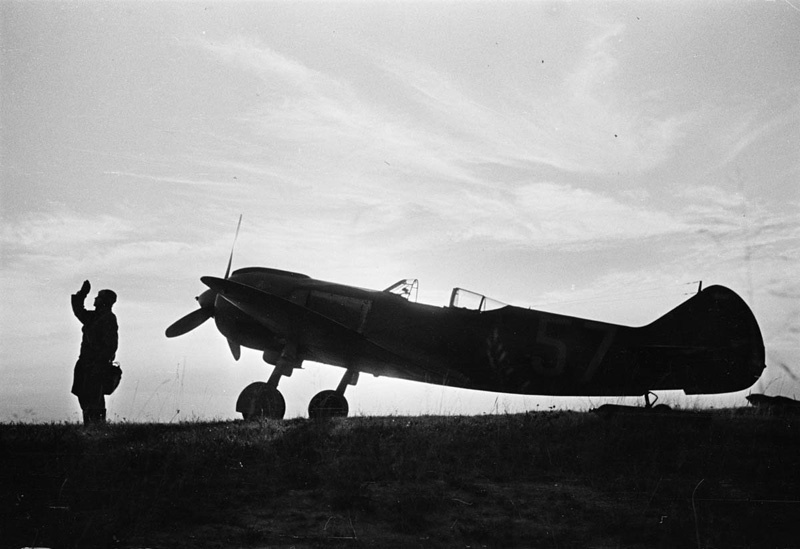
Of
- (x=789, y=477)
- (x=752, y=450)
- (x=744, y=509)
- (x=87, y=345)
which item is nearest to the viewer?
(x=744, y=509)

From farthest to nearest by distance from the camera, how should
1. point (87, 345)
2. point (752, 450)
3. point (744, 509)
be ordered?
point (87, 345) < point (752, 450) < point (744, 509)

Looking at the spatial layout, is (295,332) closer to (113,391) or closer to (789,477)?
(113,391)

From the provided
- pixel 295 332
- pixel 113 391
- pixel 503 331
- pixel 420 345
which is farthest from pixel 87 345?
pixel 503 331

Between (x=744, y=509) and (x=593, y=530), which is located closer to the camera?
(x=593, y=530)

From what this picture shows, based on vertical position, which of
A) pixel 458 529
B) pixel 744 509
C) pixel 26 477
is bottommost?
pixel 26 477

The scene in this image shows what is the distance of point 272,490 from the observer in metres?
6.16

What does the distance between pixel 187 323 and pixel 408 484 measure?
7992mm

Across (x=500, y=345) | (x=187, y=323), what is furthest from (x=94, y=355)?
(x=500, y=345)

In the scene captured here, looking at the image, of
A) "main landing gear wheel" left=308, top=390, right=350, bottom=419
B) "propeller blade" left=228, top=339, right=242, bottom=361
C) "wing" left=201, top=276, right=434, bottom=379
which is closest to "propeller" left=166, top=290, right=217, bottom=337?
"propeller blade" left=228, top=339, right=242, bottom=361

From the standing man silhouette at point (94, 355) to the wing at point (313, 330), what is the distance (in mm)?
1853

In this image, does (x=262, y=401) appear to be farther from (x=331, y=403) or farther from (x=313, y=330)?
(x=313, y=330)

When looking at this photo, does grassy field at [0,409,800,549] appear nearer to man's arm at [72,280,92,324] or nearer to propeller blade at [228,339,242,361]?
man's arm at [72,280,92,324]

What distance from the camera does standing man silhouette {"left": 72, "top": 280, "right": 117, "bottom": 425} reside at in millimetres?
10766

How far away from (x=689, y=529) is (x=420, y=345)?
6374mm
